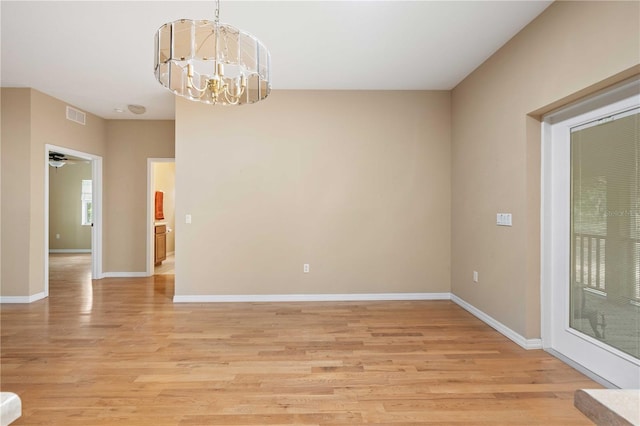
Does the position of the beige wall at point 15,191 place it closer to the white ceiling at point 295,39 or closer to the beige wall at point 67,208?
the white ceiling at point 295,39

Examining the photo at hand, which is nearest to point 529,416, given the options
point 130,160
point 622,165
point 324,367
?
point 324,367

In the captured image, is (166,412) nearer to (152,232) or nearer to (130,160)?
(152,232)

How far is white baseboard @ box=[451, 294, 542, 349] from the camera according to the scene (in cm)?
289

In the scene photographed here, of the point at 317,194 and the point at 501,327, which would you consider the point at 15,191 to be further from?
the point at 501,327

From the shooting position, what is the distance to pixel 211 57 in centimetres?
199

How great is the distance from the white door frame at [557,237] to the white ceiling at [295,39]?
94 cm

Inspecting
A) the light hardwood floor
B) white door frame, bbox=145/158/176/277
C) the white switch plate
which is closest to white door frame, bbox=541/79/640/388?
the light hardwood floor

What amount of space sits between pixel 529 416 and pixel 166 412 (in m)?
2.21

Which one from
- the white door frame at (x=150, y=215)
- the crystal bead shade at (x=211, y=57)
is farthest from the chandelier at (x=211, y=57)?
the white door frame at (x=150, y=215)

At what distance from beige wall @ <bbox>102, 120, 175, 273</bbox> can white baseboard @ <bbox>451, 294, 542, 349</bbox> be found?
17.8ft

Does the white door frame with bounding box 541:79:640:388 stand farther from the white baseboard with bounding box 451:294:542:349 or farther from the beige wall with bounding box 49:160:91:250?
the beige wall with bounding box 49:160:91:250

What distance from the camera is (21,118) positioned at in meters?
4.33

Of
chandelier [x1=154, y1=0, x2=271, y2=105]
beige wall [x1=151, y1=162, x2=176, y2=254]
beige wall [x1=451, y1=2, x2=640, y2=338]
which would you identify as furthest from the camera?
beige wall [x1=151, y1=162, x2=176, y2=254]

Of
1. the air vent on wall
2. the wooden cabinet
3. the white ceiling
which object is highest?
the white ceiling
